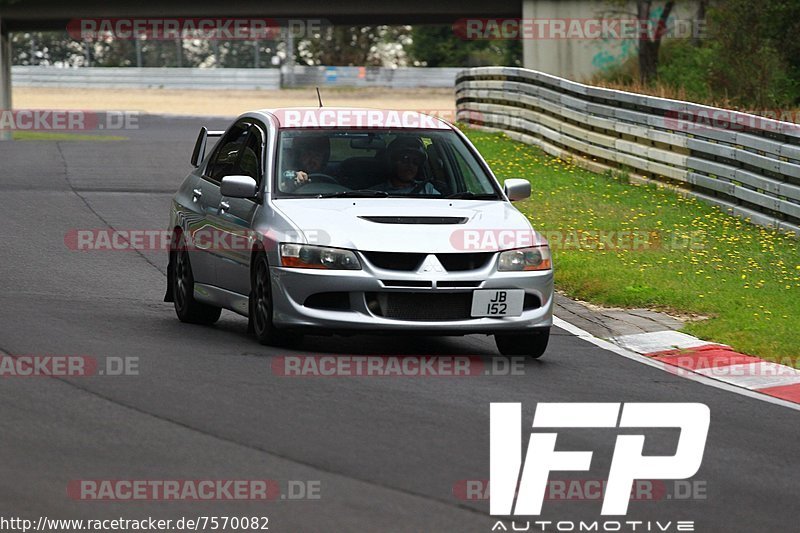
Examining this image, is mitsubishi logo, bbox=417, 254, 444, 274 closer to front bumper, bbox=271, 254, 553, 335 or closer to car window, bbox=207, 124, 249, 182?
front bumper, bbox=271, 254, 553, 335

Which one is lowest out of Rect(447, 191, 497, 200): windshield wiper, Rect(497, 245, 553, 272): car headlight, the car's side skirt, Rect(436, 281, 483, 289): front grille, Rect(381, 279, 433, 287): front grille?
the car's side skirt

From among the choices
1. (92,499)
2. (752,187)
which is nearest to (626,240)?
(752,187)

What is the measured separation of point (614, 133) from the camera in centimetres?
2436

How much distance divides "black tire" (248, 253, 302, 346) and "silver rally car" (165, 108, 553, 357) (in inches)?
0.5

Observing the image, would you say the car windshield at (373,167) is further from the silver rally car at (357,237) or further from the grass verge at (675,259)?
the grass verge at (675,259)

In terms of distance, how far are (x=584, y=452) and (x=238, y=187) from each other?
3.82 metres

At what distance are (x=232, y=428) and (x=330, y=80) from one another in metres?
65.4

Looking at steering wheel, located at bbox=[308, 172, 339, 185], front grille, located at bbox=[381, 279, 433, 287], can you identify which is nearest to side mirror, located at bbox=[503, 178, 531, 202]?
steering wheel, located at bbox=[308, 172, 339, 185]

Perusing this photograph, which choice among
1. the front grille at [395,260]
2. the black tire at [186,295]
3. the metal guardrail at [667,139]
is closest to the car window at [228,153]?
the black tire at [186,295]

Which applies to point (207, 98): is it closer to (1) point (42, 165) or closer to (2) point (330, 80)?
(2) point (330, 80)

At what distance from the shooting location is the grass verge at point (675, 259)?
1249 centimetres

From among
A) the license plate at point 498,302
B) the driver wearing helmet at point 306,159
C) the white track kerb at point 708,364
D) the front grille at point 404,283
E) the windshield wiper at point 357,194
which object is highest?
the driver wearing helmet at point 306,159

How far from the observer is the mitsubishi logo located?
9.77 metres

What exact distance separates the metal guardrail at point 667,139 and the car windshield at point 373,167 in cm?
704
